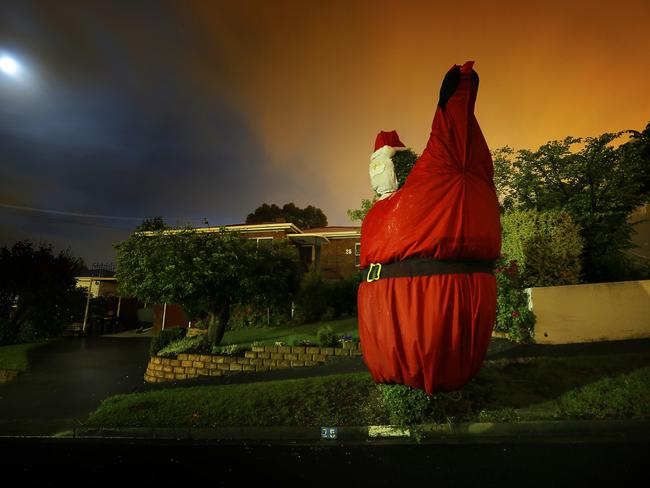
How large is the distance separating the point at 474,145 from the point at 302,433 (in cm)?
457

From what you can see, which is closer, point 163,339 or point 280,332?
point 163,339

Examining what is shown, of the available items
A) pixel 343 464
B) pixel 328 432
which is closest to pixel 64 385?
pixel 328 432

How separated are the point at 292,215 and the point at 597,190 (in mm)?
34661

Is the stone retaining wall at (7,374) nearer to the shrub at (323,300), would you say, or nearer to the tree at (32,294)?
the tree at (32,294)

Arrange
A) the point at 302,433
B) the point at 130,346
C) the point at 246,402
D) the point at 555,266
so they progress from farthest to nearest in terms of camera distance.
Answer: the point at 130,346
the point at 555,266
the point at 246,402
the point at 302,433

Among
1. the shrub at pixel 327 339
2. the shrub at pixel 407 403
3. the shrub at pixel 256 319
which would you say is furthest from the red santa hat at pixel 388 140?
the shrub at pixel 256 319

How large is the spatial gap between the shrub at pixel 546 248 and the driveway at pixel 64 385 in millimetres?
10565

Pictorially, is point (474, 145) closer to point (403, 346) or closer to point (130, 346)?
point (403, 346)

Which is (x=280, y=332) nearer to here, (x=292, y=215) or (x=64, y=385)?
(x=64, y=385)

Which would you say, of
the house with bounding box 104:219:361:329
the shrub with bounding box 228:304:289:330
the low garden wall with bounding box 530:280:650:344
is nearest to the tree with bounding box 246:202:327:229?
the house with bounding box 104:219:361:329

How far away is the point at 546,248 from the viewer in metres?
10.8

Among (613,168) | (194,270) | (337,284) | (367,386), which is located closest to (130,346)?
(194,270)

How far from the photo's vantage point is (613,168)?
12.8 meters

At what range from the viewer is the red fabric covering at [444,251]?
3.96 metres
